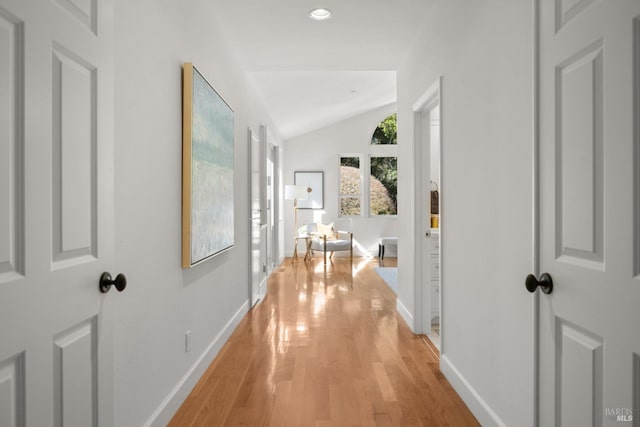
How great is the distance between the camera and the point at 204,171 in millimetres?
2545

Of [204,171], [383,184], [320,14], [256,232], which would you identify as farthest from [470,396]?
[383,184]

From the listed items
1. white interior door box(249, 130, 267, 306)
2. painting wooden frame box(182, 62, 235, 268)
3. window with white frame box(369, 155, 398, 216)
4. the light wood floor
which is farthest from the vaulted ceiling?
window with white frame box(369, 155, 398, 216)

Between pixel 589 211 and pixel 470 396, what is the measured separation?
1.43 metres

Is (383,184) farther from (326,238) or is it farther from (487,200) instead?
(487,200)

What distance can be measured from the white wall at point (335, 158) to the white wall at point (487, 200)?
6045mm

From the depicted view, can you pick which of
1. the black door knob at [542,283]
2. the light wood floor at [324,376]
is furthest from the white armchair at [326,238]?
the black door knob at [542,283]

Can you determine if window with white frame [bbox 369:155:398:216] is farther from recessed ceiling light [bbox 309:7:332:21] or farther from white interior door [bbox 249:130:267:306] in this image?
recessed ceiling light [bbox 309:7:332:21]

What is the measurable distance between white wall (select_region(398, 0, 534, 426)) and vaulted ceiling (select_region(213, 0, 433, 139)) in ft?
1.15

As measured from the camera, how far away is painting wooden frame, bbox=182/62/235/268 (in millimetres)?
2287

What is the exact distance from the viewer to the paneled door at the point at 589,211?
1.00 metres

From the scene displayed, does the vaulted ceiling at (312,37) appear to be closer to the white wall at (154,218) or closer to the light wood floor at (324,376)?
the white wall at (154,218)

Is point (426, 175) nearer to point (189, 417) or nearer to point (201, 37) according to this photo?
point (201, 37)

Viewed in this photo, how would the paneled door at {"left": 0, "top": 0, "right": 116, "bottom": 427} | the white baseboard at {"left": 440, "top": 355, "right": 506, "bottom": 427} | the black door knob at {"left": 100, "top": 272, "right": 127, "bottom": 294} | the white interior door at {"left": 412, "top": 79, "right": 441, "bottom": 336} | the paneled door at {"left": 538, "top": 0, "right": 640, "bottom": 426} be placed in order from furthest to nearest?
the white interior door at {"left": 412, "top": 79, "right": 441, "bottom": 336} → the white baseboard at {"left": 440, "top": 355, "right": 506, "bottom": 427} → the black door knob at {"left": 100, "top": 272, "right": 127, "bottom": 294} → the paneled door at {"left": 538, "top": 0, "right": 640, "bottom": 426} → the paneled door at {"left": 0, "top": 0, "right": 116, "bottom": 427}

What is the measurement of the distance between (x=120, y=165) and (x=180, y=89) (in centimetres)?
89
